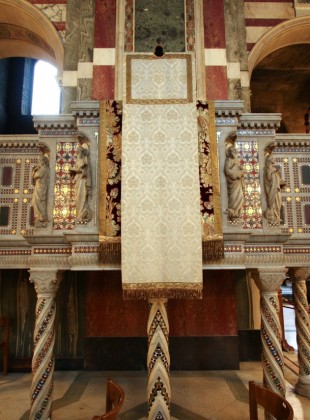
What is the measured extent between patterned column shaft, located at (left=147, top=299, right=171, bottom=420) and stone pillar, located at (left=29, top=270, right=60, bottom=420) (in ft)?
4.40

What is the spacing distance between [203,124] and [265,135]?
948 millimetres

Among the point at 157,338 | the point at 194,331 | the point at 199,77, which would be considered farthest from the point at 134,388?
the point at 199,77

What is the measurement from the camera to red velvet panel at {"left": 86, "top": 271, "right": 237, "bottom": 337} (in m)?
7.89

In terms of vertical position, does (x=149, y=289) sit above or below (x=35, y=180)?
below

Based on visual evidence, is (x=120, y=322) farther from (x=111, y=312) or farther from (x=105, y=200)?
(x=105, y=200)

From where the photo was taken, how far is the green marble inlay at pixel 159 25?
8781 millimetres

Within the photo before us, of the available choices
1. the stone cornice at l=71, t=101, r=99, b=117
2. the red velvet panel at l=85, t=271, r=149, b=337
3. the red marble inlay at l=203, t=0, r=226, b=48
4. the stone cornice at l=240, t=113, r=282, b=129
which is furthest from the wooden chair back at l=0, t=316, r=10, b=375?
the red marble inlay at l=203, t=0, r=226, b=48

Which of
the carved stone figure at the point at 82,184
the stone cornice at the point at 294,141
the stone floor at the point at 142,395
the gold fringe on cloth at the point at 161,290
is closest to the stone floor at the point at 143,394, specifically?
the stone floor at the point at 142,395

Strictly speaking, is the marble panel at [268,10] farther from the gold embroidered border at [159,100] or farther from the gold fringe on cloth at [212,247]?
the gold fringe on cloth at [212,247]

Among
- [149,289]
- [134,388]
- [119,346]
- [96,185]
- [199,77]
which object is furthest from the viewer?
[199,77]

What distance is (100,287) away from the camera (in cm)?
799

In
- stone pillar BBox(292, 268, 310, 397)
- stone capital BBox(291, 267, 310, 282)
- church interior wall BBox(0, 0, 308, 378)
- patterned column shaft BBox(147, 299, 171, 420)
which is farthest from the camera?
church interior wall BBox(0, 0, 308, 378)

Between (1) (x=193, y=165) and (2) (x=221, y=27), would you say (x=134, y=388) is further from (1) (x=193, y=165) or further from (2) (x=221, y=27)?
(2) (x=221, y=27)

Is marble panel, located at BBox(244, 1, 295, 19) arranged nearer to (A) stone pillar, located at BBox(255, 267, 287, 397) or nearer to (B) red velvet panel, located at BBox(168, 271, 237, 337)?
(B) red velvet panel, located at BBox(168, 271, 237, 337)
